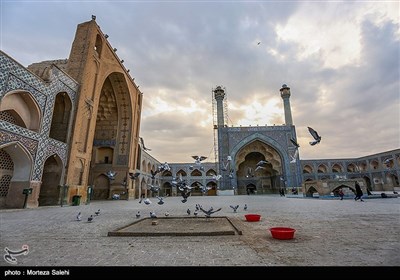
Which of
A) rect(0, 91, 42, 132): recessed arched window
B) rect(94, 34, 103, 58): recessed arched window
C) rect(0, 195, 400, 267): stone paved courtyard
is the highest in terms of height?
rect(94, 34, 103, 58): recessed arched window

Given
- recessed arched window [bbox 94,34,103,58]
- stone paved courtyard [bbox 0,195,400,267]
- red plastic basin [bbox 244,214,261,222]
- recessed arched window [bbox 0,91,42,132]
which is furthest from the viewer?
recessed arched window [bbox 94,34,103,58]

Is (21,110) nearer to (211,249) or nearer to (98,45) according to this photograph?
(98,45)

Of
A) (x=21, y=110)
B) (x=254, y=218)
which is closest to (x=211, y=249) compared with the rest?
(x=254, y=218)

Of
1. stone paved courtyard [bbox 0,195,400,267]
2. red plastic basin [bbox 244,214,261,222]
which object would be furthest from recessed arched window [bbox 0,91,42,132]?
red plastic basin [bbox 244,214,261,222]

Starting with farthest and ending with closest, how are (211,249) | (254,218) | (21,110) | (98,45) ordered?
1. (98,45)
2. (21,110)
3. (254,218)
4. (211,249)

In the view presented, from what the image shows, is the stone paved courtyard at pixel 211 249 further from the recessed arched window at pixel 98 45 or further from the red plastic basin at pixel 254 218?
the recessed arched window at pixel 98 45

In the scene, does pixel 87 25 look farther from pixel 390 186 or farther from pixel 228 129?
pixel 390 186

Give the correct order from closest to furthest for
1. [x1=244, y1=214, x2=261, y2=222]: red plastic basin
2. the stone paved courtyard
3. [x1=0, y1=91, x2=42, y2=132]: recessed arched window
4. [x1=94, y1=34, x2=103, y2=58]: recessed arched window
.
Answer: the stone paved courtyard, [x1=244, y1=214, x2=261, y2=222]: red plastic basin, [x1=0, y1=91, x2=42, y2=132]: recessed arched window, [x1=94, y1=34, x2=103, y2=58]: recessed arched window

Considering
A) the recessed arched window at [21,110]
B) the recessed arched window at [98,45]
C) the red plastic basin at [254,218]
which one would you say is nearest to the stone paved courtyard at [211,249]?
the red plastic basin at [254,218]

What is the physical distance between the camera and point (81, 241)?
3.46 m

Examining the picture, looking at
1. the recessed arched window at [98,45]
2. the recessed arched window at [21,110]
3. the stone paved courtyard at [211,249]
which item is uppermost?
the recessed arched window at [98,45]

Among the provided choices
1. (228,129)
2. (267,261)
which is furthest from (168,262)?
(228,129)

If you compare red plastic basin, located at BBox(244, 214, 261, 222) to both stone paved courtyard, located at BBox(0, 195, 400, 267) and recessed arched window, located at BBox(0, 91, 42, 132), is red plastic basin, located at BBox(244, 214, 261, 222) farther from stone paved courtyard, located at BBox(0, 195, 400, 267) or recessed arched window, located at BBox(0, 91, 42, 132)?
recessed arched window, located at BBox(0, 91, 42, 132)
